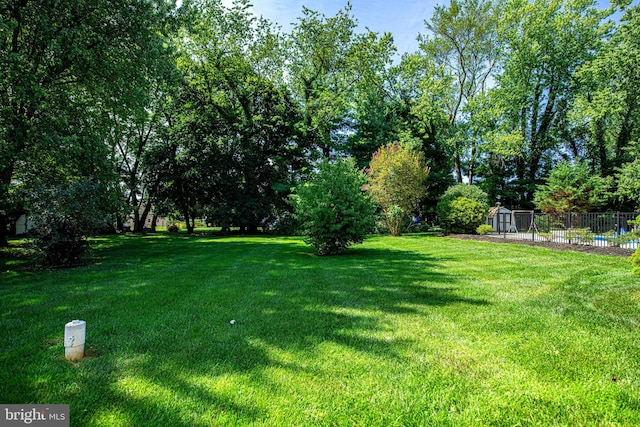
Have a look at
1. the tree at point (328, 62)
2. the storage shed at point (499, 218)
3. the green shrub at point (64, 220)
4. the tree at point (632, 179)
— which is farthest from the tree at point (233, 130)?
the tree at point (632, 179)

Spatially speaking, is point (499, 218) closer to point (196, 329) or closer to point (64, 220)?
point (196, 329)

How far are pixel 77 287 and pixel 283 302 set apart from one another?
3848mm

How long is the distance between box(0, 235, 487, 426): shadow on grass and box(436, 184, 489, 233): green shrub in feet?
37.6

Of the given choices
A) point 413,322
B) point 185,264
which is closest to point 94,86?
point 185,264

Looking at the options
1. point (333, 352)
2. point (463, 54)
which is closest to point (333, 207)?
point (333, 352)

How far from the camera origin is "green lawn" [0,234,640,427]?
2.00m

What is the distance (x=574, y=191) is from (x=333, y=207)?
1770 cm

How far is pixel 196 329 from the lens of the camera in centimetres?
337

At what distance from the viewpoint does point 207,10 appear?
63.9 ft

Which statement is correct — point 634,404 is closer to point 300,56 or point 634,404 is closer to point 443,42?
point 300,56

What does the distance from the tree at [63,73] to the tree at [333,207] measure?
6.30m

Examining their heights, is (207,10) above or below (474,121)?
above

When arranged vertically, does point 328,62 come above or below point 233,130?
above

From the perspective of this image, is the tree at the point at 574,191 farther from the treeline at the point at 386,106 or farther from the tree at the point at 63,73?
the tree at the point at 63,73
